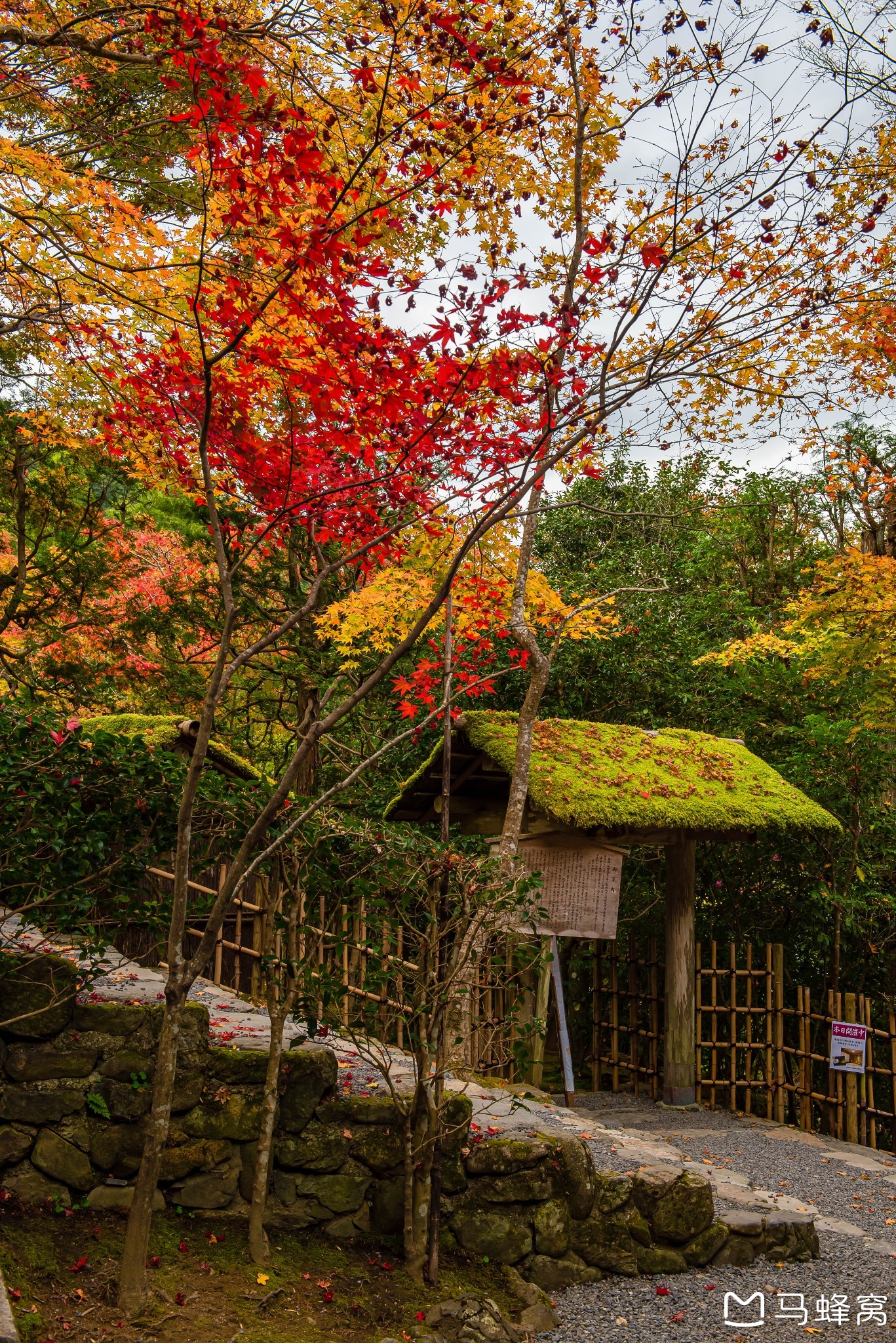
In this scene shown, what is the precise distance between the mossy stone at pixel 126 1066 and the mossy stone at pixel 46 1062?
0.07 meters

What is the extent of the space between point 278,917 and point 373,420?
8.60 feet

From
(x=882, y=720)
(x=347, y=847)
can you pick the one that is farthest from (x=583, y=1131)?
(x=882, y=720)

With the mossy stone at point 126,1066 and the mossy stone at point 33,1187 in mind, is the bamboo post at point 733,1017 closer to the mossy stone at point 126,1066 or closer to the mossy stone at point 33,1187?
the mossy stone at point 126,1066

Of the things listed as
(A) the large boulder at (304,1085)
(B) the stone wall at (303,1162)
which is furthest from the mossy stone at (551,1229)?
(A) the large boulder at (304,1085)

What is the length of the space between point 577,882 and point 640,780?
46.5 inches

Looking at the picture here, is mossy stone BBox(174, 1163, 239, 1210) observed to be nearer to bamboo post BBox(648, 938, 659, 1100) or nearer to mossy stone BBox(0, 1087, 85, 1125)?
mossy stone BBox(0, 1087, 85, 1125)

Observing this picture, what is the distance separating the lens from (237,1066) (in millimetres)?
4773

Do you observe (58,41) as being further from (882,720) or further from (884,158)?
(882,720)

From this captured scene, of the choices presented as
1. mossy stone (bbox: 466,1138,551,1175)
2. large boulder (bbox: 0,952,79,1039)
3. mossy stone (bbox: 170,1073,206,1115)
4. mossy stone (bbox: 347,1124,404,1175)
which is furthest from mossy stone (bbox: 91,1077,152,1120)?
mossy stone (bbox: 466,1138,551,1175)

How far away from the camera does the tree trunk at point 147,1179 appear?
3.65 m

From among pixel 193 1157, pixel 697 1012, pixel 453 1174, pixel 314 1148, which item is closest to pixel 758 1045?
pixel 697 1012

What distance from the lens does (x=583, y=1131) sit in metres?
5.93

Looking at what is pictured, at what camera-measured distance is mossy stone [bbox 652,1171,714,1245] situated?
5.39 metres

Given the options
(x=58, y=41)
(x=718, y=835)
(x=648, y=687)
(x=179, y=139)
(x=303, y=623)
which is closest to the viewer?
(x=58, y=41)
